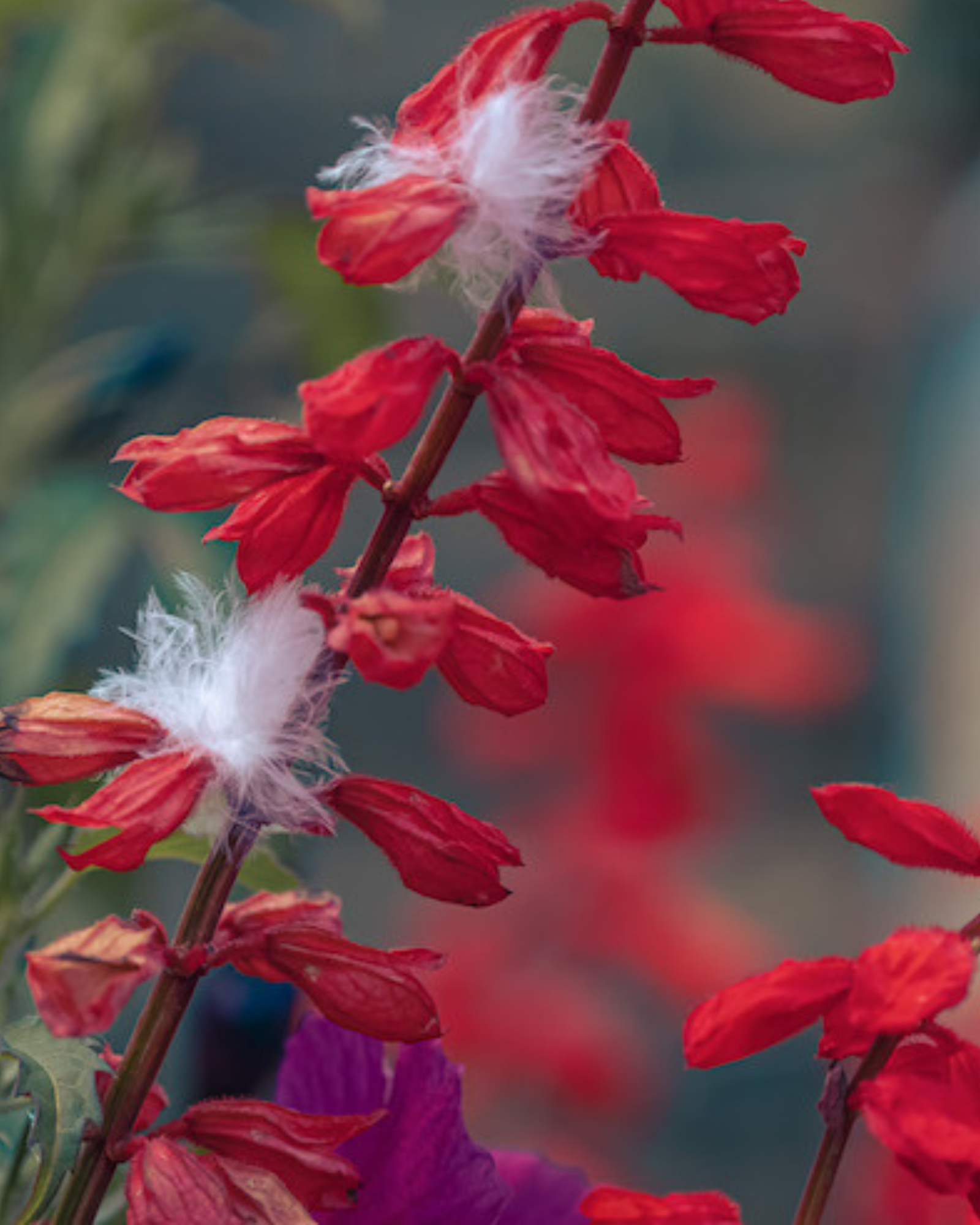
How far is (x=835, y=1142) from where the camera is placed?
20 cm

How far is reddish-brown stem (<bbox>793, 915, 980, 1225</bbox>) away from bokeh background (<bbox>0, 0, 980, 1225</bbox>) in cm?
13

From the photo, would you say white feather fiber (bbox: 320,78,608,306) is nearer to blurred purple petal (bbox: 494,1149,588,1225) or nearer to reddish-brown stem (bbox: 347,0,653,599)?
reddish-brown stem (bbox: 347,0,653,599)

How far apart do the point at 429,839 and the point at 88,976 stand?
0.13 ft

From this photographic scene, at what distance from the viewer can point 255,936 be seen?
0.21 metres

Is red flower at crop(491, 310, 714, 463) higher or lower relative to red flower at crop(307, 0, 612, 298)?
lower

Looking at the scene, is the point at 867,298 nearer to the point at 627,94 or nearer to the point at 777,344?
the point at 777,344

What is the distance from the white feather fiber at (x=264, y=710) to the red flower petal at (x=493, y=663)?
0.02 metres

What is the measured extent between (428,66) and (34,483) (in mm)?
886

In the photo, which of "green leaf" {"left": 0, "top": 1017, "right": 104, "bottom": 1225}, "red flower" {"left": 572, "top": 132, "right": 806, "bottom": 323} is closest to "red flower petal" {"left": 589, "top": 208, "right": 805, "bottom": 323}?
"red flower" {"left": 572, "top": 132, "right": 806, "bottom": 323}

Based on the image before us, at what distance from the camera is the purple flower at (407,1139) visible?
24cm

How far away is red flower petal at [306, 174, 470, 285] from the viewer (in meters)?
0.19

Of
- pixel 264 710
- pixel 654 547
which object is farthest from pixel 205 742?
pixel 654 547

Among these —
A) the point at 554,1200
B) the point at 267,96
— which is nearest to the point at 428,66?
the point at 267,96

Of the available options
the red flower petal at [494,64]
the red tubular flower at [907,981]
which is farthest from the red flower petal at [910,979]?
the red flower petal at [494,64]
